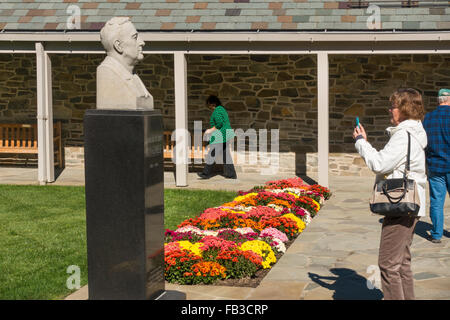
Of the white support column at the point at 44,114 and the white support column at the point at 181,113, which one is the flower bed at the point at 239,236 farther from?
the white support column at the point at 44,114

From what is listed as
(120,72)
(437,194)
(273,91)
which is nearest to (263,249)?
(437,194)

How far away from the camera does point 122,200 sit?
5230 millimetres

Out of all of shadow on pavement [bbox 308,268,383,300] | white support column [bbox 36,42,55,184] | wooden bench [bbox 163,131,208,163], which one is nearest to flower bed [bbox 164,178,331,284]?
shadow on pavement [bbox 308,268,383,300]

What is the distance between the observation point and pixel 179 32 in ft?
41.0

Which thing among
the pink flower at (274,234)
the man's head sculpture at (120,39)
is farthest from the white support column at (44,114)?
the man's head sculpture at (120,39)

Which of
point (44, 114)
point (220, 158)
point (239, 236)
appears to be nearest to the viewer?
point (239, 236)

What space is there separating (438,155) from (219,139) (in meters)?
6.02

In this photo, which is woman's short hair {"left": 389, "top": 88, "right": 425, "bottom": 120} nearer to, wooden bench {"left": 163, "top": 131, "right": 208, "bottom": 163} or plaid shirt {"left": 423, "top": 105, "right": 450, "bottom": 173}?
plaid shirt {"left": 423, "top": 105, "right": 450, "bottom": 173}

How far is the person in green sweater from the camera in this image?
13.3 meters

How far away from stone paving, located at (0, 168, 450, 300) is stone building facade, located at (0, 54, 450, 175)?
353cm

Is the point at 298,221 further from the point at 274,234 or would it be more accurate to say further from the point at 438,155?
the point at 438,155

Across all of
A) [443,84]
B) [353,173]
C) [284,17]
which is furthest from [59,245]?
[443,84]
